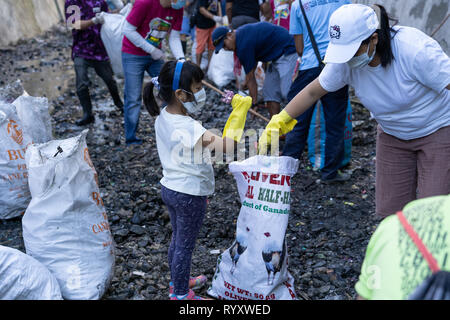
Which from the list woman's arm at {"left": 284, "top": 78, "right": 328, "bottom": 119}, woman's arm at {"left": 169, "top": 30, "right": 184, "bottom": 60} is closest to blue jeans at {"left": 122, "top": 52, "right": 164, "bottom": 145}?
woman's arm at {"left": 169, "top": 30, "right": 184, "bottom": 60}

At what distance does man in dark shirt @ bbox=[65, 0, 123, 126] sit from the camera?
15.6ft

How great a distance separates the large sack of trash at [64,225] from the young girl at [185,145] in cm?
50

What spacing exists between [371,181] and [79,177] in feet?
8.60

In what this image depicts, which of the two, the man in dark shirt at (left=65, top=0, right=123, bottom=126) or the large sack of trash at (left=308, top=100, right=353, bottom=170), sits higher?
the man in dark shirt at (left=65, top=0, right=123, bottom=126)

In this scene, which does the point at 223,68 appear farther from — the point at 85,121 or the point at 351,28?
the point at 351,28

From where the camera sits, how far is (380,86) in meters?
2.15

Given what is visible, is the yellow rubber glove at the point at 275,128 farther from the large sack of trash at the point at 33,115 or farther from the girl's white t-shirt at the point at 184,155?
the large sack of trash at the point at 33,115

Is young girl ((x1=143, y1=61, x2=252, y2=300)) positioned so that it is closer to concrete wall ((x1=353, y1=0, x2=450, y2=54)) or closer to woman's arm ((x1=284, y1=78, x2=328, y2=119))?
woman's arm ((x1=284, y1=78, x2=328, y2=119))

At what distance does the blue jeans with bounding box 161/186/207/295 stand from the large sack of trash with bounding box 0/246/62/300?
2.05 feet

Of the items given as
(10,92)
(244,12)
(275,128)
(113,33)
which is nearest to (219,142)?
(275,128)

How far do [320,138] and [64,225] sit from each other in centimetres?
256
